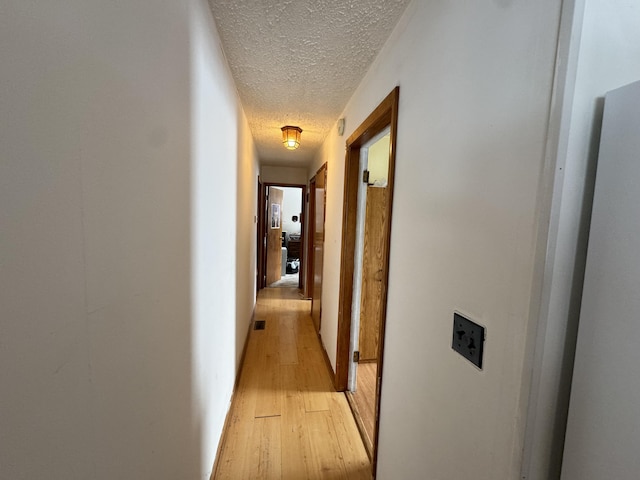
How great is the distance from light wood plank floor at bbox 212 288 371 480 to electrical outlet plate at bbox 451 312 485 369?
121cm

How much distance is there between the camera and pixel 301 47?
1369 mm

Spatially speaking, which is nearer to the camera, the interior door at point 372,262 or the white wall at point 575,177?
the white wall at point 575,177

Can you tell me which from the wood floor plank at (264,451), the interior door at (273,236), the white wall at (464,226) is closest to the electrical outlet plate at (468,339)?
the white wall at (464,226)

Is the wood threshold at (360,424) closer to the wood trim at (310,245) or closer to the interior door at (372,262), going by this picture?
the interior door at (372,262)

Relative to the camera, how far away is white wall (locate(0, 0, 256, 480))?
358mm

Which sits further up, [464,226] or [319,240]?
[464,226]

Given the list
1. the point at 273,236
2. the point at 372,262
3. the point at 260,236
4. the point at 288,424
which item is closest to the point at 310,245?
the point at 260,236

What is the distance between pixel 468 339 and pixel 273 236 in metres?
4.57

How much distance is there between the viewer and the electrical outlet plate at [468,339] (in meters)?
0.68

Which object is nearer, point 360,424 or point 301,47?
point 301,47

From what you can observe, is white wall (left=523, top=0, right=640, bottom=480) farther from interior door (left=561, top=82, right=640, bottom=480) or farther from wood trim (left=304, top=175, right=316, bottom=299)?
wood trim (left=304, top=175, right=316, bottom=299)

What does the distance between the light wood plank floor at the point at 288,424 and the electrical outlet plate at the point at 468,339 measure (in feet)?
3.97

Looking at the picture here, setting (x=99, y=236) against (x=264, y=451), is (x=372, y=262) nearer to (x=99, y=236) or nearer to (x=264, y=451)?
(x=264, y=451)

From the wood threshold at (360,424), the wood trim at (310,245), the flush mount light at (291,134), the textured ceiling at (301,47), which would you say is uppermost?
the textured ceiling at (301,47)
